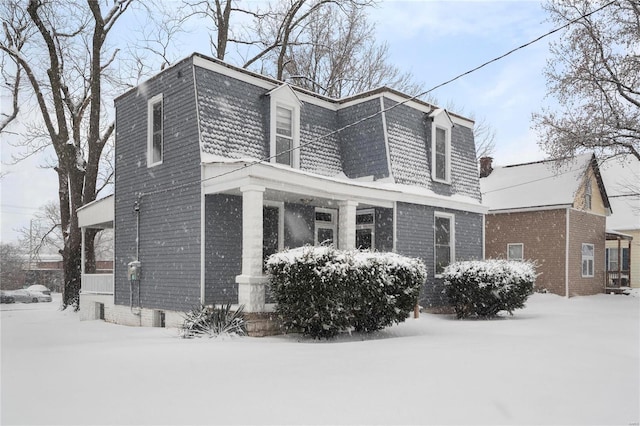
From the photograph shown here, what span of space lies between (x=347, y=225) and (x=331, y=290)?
336cm

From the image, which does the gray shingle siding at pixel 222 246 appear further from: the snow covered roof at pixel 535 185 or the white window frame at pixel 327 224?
the snow covered roof at pixel 535 185

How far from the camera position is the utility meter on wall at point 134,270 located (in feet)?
44.0

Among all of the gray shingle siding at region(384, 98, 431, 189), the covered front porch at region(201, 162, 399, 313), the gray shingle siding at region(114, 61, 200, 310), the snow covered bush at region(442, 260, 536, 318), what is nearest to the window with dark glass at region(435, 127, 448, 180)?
the gray shingle siding at region(384, 98, 431, 189)

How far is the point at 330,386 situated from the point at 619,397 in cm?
299

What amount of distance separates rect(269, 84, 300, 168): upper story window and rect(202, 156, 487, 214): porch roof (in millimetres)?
1163

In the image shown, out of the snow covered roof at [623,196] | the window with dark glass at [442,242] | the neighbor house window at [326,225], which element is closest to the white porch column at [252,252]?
the neighbor house window at [326,225]

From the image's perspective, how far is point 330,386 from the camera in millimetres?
5488

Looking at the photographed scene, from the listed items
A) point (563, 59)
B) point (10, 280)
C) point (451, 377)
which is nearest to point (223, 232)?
point (451, 377)

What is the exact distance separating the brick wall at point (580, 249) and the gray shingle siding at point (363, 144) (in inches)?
445

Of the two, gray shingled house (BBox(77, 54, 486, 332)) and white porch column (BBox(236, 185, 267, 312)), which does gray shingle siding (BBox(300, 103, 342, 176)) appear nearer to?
gray shingled house (BBox(77, 54, 486, 332))

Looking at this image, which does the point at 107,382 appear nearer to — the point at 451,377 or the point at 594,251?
the point at 451,377

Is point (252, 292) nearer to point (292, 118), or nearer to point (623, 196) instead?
point (292, 118)

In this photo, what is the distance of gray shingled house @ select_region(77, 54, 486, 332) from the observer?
37.9 ft

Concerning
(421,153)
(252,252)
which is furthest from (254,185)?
(421,153)
